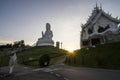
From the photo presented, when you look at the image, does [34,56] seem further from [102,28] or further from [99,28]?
[102,28]

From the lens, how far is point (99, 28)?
54.0 m

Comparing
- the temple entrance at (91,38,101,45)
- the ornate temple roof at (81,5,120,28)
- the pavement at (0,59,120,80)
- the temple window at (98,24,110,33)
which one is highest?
the ornate temple roof at (81,5,120,28)

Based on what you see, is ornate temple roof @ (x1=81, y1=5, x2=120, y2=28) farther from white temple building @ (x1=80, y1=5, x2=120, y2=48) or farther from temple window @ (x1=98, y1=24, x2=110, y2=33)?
temple window @ (x1=98, y1=24, x2=110, y2=33)

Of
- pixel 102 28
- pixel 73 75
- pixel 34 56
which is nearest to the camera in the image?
pixel 73 75

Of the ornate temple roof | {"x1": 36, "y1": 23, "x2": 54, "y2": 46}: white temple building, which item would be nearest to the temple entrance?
the ornate temple roof

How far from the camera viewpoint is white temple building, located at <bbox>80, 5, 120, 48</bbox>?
1955 inches

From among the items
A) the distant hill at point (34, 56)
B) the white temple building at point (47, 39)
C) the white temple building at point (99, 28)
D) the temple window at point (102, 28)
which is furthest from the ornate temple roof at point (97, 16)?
the white temple building at point (47, 39)

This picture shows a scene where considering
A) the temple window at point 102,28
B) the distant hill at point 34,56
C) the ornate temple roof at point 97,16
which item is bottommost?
the distant hill at point 34,56

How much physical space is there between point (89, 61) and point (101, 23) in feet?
91.7

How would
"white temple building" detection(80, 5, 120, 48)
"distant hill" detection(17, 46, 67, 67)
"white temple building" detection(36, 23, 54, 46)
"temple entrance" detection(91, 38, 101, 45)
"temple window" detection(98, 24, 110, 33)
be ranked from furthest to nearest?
"white temple building" detection(36, 23, 54, 46), "temple entrance" detection(91, 38, 101, 45), "temple window" detection(98, 24, 110, 33), "white temple building" detection(80, 5, 120, 48), "distant hill" detection(17, 46, 67, 67)

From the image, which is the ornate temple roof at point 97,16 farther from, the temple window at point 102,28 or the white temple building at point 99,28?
the temple window at point 102,28

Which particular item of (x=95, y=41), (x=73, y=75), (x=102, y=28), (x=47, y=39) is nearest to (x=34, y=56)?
(x=95, y=41)

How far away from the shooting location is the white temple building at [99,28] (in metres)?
49.7

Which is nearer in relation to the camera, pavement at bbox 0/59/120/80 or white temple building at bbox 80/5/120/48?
pavement at bbox 0/59/120/80
